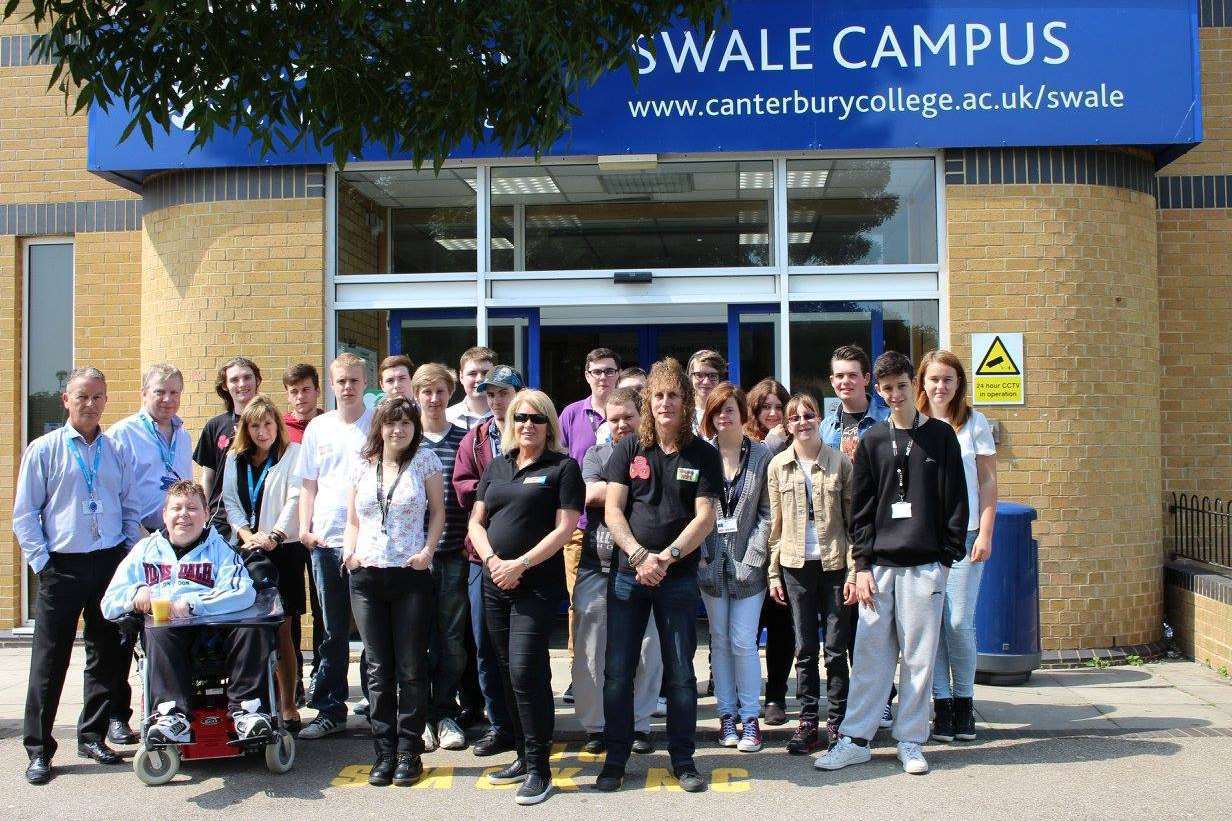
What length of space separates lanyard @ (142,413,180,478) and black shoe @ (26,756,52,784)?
5.24 feet

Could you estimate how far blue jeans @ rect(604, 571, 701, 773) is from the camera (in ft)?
16.9

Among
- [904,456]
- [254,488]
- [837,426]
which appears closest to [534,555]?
[904,456]

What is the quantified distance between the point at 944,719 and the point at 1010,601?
1261 millimetres

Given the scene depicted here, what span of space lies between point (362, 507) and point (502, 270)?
140 inches

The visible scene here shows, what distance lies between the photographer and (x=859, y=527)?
5.50 meters

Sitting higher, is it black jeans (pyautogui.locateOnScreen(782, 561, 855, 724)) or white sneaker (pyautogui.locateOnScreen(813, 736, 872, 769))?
black jeans (pyautogui.locateOnScreen(782, 561, 855, 724))

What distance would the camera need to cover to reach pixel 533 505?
17.1 ft

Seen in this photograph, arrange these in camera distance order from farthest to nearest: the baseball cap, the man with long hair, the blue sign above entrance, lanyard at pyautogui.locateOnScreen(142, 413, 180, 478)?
the blue sign above entrance
lanyard at pyautogui.locateOnScreen(142, 413, 180, 478)
the baseball cap
the man with long hair

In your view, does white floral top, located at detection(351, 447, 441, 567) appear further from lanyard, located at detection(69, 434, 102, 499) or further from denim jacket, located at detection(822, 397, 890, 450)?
denim jacket, located at detection(822, 397, 890, 450)

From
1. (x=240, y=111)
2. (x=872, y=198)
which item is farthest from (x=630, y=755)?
(x=872, y=198)

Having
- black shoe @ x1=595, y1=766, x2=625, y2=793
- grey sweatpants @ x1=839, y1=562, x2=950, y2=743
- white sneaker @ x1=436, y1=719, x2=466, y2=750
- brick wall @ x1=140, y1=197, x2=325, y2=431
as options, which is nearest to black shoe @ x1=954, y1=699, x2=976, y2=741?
grey sweatpants @ x1=839, y1=562, x2=950, y2=743

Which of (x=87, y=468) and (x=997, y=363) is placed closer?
(x=87, y=468)

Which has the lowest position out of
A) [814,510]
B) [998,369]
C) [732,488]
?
[814,510]

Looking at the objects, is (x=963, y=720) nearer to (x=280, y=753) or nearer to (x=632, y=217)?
(x=280, y=753)
